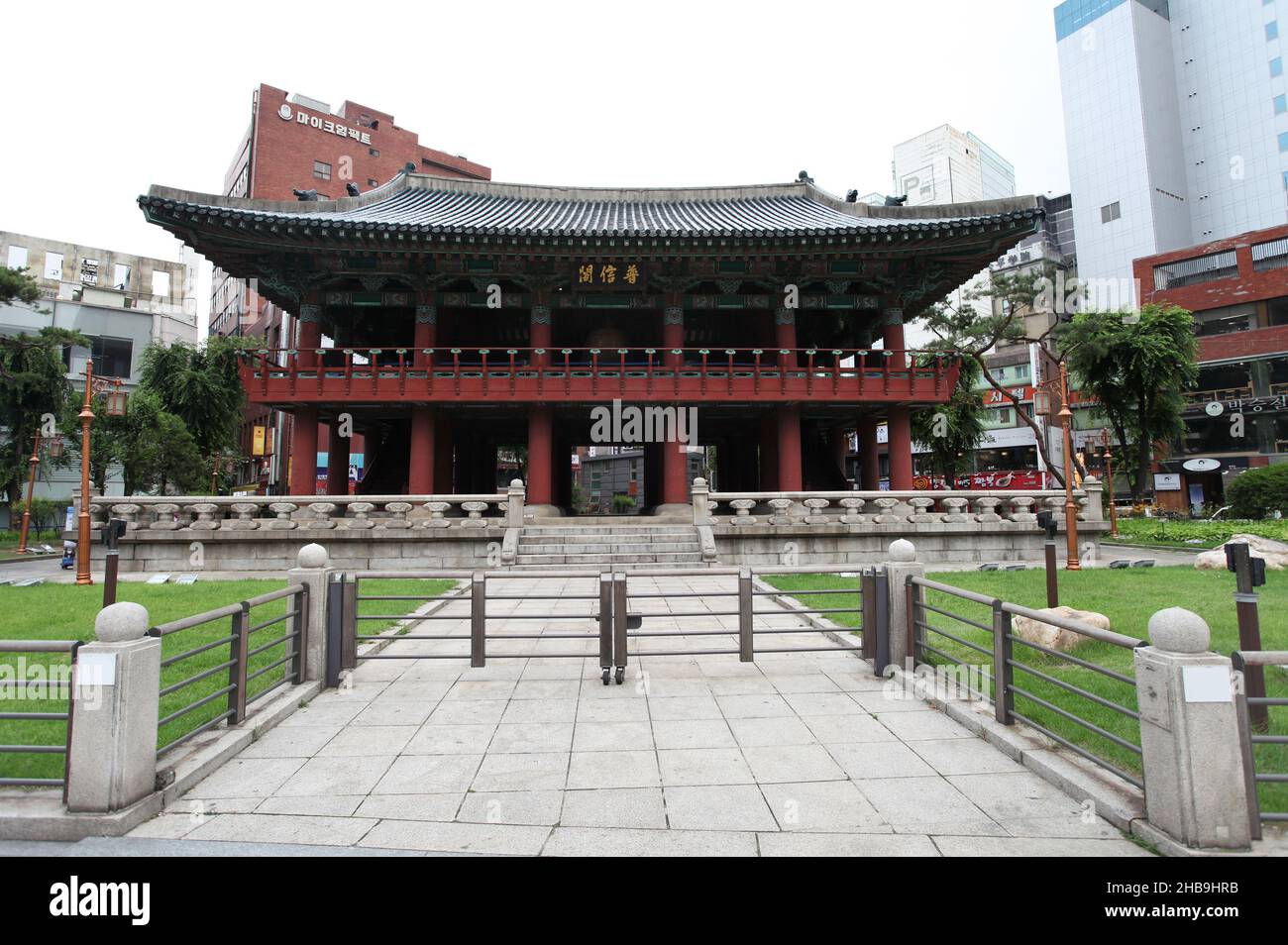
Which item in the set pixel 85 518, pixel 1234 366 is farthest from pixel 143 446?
pixel 1234 366

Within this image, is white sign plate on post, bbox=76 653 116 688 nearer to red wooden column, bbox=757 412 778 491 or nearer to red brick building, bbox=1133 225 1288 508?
red wooden column, bbox=757 412 778 491

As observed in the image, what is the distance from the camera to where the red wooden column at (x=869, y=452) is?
21953mm

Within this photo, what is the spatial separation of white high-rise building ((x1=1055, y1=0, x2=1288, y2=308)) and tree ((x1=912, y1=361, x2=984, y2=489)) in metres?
29.9

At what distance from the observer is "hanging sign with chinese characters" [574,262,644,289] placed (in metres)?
19.0

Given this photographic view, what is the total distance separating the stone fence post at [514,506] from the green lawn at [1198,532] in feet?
57.6

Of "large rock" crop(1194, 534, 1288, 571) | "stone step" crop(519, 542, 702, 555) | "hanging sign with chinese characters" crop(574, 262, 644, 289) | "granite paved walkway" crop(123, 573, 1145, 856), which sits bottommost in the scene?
"granite paved walkway" crop(123, 573, 1145, 856)

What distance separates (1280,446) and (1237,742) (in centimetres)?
4426

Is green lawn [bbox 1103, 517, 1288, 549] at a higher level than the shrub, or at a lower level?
lower

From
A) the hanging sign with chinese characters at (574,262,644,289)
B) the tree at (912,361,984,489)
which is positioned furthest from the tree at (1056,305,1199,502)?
the hanging sign with chinese characters at (574,262,644,289)

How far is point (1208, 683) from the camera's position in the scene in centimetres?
328

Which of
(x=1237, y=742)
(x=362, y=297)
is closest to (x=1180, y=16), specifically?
(x=362, y=297)

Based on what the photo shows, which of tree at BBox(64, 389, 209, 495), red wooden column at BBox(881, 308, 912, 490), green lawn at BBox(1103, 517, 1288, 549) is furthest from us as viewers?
tree at BBox(64, 389, 209, 495)

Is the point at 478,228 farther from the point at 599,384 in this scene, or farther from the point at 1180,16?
the point at 1180,16

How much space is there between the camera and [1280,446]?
34500mm
